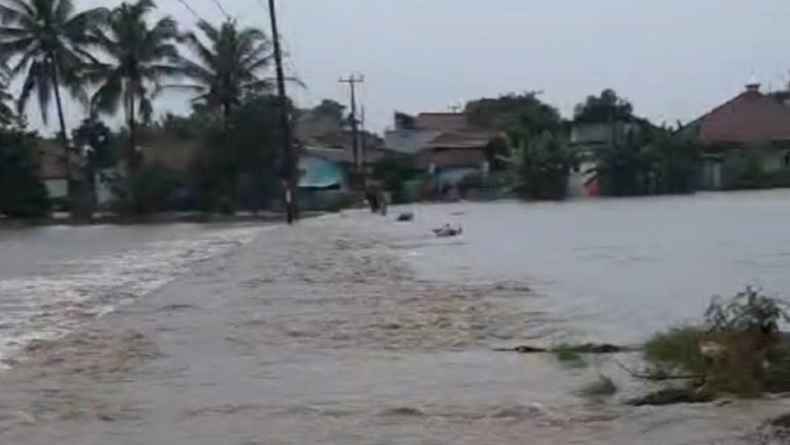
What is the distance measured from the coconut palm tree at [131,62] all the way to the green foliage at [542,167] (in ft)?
53.2

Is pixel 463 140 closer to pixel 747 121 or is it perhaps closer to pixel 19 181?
pixel 747 121

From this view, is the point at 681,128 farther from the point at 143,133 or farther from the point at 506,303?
the point at 506,303

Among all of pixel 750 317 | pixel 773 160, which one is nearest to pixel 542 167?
pixel 773 160

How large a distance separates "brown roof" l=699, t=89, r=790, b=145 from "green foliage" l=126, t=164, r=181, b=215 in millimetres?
26954

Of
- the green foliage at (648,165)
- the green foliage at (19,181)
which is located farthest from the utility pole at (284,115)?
the green foliage at (648,165)

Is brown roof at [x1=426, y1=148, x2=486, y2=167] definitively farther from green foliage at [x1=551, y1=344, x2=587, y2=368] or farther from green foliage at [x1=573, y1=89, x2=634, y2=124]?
green foliage at [x1=551, y1=344, x2=587, y2=368]

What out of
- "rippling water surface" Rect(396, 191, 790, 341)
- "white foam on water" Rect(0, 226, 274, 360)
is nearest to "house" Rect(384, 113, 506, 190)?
"rippling water surface" Rect(396, 191, 790, 341)

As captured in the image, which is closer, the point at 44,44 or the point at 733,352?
the point at 733,352

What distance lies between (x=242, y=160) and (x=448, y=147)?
87.7ft

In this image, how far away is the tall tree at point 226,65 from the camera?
65562mm

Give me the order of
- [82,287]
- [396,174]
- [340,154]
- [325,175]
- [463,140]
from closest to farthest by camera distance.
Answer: [82,287] < [396,174] < [325,175] < [340,154] < [463,140]

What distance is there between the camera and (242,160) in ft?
213

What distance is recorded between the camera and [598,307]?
1673cm

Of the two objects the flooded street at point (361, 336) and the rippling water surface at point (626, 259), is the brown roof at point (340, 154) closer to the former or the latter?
the rippling water surface at point (626, 259)
